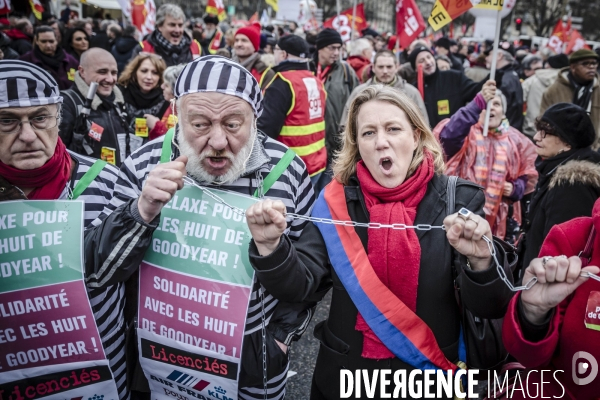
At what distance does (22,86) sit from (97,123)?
266cm

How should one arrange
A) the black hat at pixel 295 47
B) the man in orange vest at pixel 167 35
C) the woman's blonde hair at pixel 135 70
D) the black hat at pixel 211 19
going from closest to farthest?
the black hat at pixel 295 47
the woman's blonde hair at pixel 135 70
the man in orange vest at pixel 167 35
the black hat at pixel 211 19

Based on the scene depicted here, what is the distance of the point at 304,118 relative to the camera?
528 cm

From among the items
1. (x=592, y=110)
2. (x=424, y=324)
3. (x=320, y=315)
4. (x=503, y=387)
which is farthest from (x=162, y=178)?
(x=592, y=110)

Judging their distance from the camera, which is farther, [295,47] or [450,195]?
[295,47]

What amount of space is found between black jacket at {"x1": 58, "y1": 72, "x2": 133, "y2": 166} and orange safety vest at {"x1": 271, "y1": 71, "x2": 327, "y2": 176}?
1.45 meters

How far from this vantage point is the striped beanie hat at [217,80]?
213 centimetres

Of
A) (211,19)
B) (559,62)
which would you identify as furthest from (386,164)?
(211,19)

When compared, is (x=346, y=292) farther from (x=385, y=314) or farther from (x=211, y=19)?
(x=211, y=19)

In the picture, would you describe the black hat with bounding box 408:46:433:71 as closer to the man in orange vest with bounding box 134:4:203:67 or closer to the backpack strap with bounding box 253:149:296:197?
the man in orange vest with bounding box 134:4:203:67

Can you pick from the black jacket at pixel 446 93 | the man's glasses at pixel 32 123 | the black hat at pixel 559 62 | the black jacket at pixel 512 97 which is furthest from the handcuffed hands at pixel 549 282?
the black hat at pixel 559 62

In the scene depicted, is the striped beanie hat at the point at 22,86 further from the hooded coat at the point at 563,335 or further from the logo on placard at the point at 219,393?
the hooded coat at the point at 563,335

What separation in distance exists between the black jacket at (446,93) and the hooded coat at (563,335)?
202 inches

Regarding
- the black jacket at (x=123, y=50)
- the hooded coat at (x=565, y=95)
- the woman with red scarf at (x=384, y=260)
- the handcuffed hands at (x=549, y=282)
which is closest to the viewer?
the handcuffed hands at (x=549, y=282)

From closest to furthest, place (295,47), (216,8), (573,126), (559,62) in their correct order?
1. (573,126)
2. (295,47)
3. (559,62)
4. (216,8)
